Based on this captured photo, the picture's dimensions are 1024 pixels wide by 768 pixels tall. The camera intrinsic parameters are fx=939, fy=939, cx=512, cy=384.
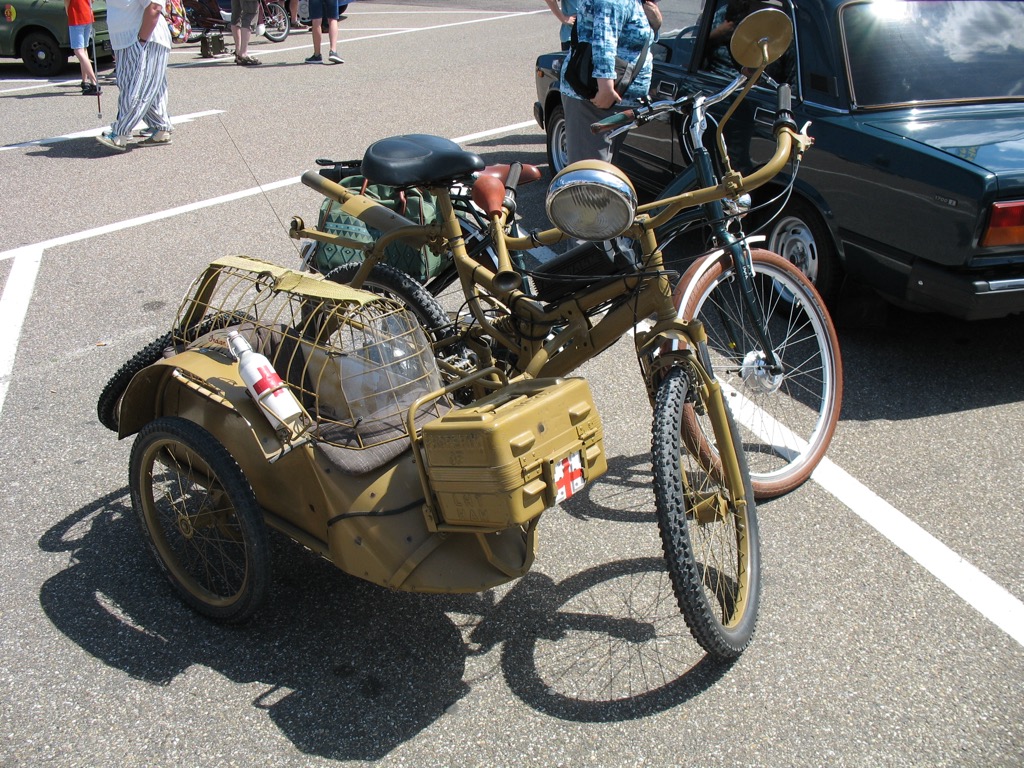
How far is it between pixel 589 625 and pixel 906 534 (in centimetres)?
126

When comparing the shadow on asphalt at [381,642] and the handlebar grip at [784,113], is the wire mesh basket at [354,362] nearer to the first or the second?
the shadow on asphalt at [381,642]

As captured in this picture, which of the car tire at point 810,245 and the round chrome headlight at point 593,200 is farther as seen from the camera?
the car tire at point 810,245

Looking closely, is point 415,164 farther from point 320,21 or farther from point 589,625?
point 320,21

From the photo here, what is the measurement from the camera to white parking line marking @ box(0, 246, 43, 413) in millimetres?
4684

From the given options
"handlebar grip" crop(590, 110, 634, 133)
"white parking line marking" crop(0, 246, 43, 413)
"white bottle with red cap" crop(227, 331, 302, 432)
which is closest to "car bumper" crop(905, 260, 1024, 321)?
"handlebar grip" crop(590, 110, 634, 133)

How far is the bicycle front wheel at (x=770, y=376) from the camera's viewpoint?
3.39 m

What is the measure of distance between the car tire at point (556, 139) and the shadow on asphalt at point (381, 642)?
474 cm

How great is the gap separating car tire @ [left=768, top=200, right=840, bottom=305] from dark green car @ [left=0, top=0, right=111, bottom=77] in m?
10.6

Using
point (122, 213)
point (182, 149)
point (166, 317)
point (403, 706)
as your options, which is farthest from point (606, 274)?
point (182, 149)

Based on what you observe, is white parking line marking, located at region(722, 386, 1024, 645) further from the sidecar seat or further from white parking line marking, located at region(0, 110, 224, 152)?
white parking line marking, located at region(0, 110, 224, 152)

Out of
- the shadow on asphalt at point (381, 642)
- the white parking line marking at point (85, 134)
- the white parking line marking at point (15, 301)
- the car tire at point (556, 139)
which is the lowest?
the white parking line marking at point (85, 134)

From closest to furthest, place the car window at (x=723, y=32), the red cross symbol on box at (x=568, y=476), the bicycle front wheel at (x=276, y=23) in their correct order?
1. the red cross symbol on box at (x=568, y=476)
2. the car window at (x=723, y=32)
3. the bicycle front wheel at (x=276, y=23)

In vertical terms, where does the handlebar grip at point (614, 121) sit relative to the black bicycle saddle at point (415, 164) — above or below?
above

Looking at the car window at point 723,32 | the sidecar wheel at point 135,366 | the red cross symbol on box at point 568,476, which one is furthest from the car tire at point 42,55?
the red cross symbol on box at point 568,476
